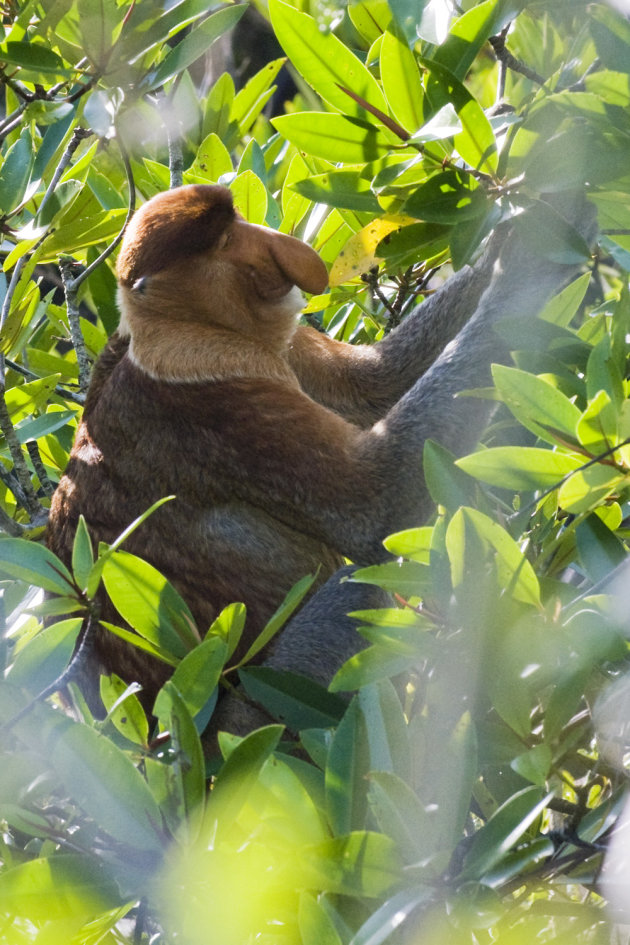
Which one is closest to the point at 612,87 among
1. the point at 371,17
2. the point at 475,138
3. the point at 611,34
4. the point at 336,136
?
the point at 611,34

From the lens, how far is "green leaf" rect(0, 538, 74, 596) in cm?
169

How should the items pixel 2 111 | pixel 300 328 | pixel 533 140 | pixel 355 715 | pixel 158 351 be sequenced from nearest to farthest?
pixel 355 715 < pixel 533 140 < pixel 158 351 < pixel 300 328 < pixel 2 111

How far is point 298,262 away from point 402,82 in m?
1.11

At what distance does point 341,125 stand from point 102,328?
6.47 ft

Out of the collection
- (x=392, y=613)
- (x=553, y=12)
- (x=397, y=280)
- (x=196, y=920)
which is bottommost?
(x=196, y=920)

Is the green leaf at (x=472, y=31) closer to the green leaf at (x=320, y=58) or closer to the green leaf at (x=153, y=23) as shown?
the green leaf at (x=320, y=58)

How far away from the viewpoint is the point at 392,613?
143 centimetres

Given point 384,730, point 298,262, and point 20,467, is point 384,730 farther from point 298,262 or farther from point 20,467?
point 298,262

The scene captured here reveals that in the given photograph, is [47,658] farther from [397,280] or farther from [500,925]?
[397,280]

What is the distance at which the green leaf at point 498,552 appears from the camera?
133cm

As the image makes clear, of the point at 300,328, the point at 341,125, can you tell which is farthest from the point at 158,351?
the point at 341,125

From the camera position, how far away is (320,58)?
1.69m

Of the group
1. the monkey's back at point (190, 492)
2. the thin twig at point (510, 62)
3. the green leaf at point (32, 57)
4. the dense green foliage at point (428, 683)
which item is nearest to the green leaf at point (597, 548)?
the dense green foliage at point (428, 683)

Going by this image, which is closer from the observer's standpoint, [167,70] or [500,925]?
[500,925]
